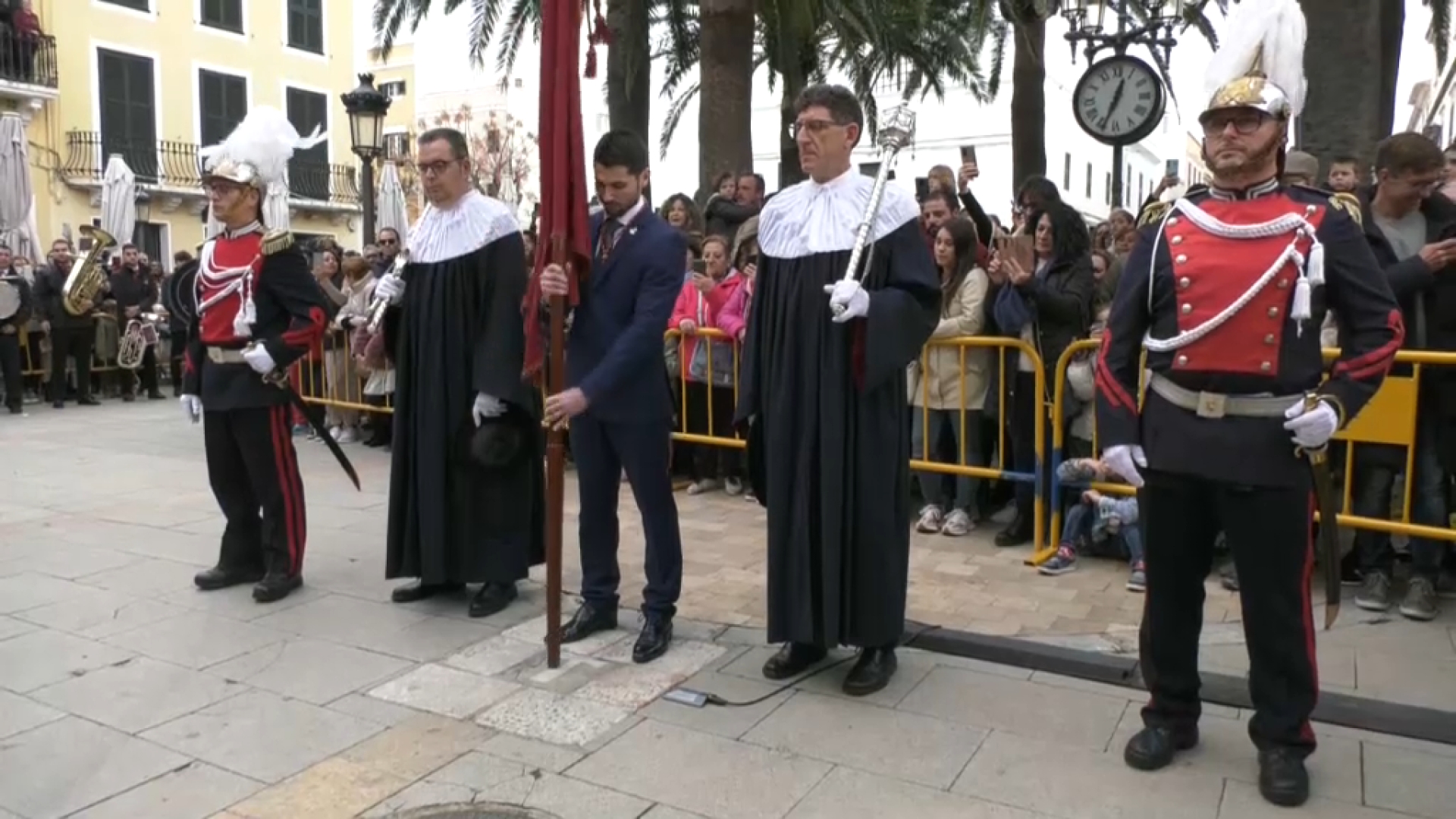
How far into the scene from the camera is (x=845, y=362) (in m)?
4.23

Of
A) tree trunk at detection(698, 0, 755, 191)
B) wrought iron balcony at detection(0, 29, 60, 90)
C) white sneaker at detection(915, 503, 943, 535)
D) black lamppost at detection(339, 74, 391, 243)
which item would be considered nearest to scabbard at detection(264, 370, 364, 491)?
white sneaker at detection(915, 503, 943, 535)

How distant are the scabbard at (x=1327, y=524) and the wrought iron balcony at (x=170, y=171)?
22.8m

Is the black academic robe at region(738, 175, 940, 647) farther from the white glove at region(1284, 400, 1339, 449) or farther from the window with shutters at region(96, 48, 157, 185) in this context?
the window with shutters at region(96, 48, 157, 185)

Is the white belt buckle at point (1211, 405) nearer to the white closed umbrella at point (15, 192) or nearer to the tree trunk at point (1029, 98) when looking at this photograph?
the tree trunk at point (1029, 98)

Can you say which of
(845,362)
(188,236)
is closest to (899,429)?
(845,362)

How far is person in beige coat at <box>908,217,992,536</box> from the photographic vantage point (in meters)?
6.63

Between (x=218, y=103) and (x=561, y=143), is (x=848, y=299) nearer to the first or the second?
(x=561, y=143)

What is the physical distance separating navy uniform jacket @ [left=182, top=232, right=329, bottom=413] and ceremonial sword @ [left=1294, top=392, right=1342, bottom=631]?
4.16 meters

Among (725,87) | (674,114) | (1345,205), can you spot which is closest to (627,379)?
(1345,205)

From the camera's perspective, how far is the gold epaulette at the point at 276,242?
542cm

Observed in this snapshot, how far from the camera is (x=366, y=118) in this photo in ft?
42.7

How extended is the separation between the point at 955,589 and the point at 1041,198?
7.58 feet

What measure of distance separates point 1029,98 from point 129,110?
21.4 meters

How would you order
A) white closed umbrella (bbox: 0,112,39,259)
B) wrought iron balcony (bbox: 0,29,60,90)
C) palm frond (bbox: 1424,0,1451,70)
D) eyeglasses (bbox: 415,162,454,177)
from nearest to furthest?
eyeglasses (bbox: 415,162,454,177) → palm frond (bbox: 1424,0,1451,70) → white closed umbrella (bbox: 0,112,39,259) → wrought iron balcony (bbox: 0,29,60,90)
